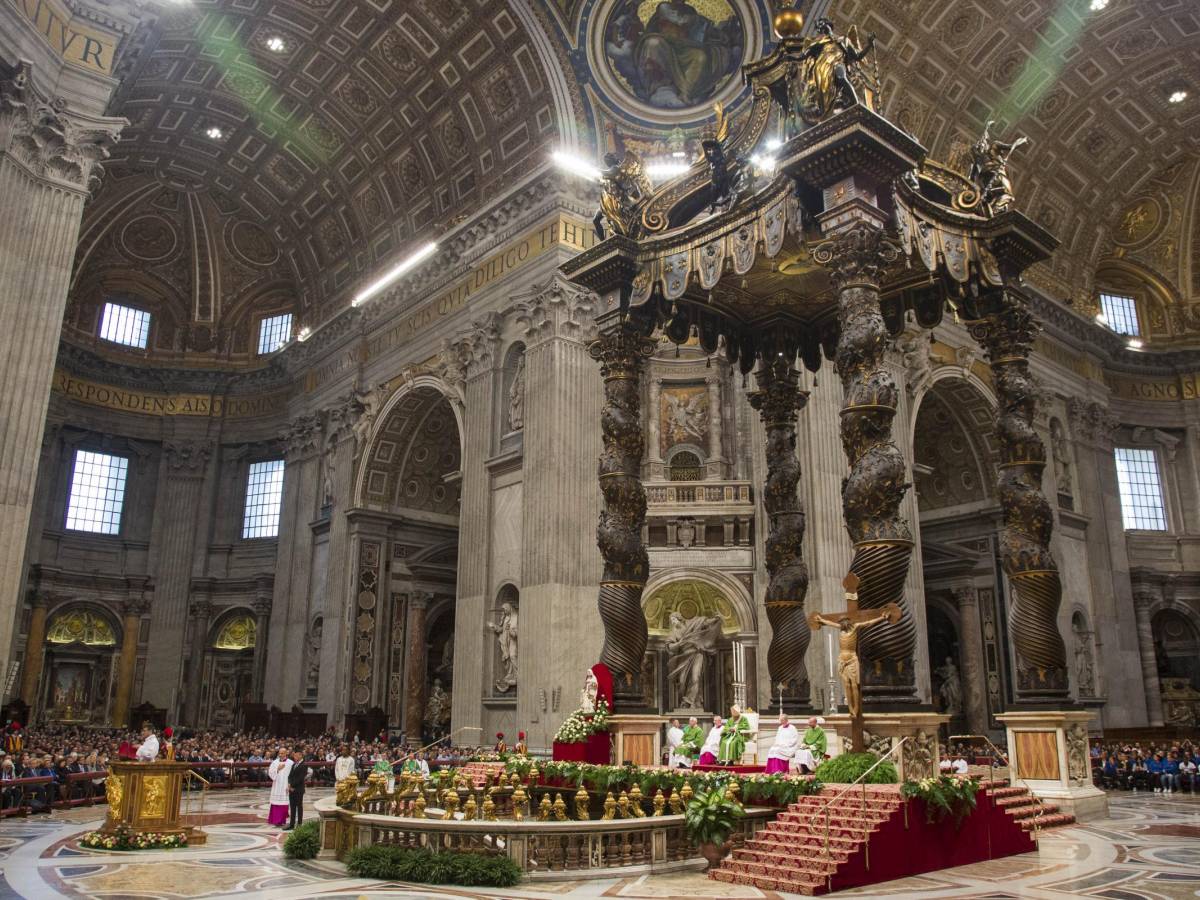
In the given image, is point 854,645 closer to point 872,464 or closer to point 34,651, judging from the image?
point 872,464

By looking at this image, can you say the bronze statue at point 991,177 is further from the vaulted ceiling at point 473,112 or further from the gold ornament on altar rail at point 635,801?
the vaulted ceiling at point 473,112

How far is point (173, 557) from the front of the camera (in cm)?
2889

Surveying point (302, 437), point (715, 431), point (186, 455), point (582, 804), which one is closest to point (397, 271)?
point (302, 437)

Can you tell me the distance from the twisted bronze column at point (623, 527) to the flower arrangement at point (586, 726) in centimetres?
22

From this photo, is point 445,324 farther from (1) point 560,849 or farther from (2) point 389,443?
(1) point 560,849

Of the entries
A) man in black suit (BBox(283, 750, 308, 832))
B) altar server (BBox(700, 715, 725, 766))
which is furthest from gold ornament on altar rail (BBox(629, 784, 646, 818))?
man in black suit (BBox(283, 750, 308, 832))

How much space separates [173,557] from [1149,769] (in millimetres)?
25086

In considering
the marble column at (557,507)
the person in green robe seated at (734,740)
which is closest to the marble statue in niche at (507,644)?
the marble column at (557,507)

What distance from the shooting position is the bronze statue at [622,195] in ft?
35.8

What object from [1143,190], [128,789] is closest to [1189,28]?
[1143,190]

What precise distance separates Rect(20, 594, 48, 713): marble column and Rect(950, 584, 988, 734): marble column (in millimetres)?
22813

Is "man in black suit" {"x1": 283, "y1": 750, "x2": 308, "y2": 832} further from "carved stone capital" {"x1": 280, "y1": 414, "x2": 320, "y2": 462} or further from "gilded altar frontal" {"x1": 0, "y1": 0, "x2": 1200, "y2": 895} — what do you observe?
"carved stone capital" {"x1": 280, "y1": 414, "x2": 320, "y2": 462}

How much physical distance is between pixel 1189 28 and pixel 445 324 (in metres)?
17.2

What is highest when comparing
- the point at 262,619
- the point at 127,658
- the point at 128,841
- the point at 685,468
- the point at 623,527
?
the point at 685,468
